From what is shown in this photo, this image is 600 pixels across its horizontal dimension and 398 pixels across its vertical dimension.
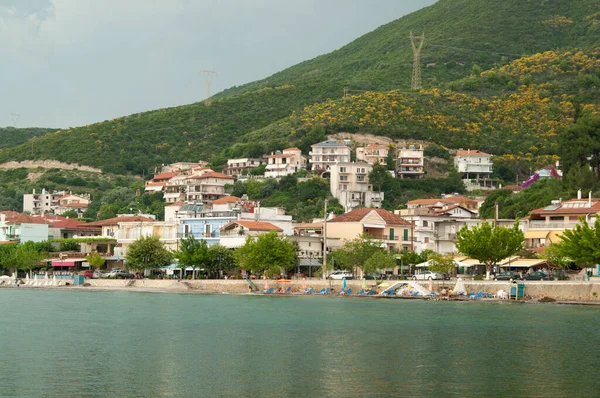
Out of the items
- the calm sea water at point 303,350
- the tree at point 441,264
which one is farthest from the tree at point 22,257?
the tree at point 441,264

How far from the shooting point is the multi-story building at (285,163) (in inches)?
5487

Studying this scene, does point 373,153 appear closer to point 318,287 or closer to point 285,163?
point 285,163

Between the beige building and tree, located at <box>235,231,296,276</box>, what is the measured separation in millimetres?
9041

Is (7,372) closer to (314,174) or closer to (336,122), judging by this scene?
(314,174)

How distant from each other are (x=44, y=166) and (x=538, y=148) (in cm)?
8251

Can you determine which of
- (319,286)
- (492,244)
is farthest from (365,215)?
(492,244)

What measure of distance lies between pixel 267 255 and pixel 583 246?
1002 inches

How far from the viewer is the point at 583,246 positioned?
65.1m

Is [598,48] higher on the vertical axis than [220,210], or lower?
higher

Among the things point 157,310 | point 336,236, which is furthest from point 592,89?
point 157,310

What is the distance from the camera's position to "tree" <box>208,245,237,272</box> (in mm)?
85250

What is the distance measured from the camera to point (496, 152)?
14275 cm

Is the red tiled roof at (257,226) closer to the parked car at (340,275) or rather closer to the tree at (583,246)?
the parked car at (340,275)

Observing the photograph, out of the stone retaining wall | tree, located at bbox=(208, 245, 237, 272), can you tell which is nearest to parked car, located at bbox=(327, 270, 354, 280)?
the stone retaining wall
